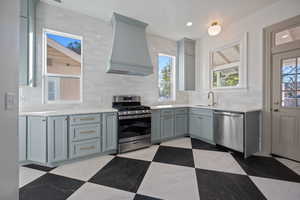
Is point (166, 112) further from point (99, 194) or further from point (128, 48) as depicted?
point (99, 194)

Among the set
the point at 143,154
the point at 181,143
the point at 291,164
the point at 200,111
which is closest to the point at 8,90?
the point at 143,154

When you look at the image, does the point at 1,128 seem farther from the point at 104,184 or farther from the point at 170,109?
the point at 170,109

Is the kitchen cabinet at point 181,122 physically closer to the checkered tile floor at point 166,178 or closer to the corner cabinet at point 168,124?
the corner cabinet at point 168,124

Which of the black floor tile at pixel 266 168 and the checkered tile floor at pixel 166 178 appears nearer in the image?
the checkered tile floor at pixel 166 178

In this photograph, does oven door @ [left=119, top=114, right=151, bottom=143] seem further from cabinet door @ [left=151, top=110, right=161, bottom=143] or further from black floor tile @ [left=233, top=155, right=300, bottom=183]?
black floor tile @ [left=233, top=155, right=300, bottom=183]

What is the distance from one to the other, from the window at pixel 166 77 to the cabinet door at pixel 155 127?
0.96 meters

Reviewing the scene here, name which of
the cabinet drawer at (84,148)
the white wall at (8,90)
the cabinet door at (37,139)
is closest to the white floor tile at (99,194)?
the white wall at (8,90)

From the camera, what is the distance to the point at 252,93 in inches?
131

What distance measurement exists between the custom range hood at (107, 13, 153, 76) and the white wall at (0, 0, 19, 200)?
2.02 metres

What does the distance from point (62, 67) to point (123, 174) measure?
2512 mm

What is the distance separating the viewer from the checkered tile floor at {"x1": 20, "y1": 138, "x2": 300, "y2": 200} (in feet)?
5.86

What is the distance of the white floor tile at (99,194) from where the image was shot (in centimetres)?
174

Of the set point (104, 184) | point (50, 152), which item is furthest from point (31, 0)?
point (104, 184)

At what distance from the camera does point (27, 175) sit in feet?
7.24
